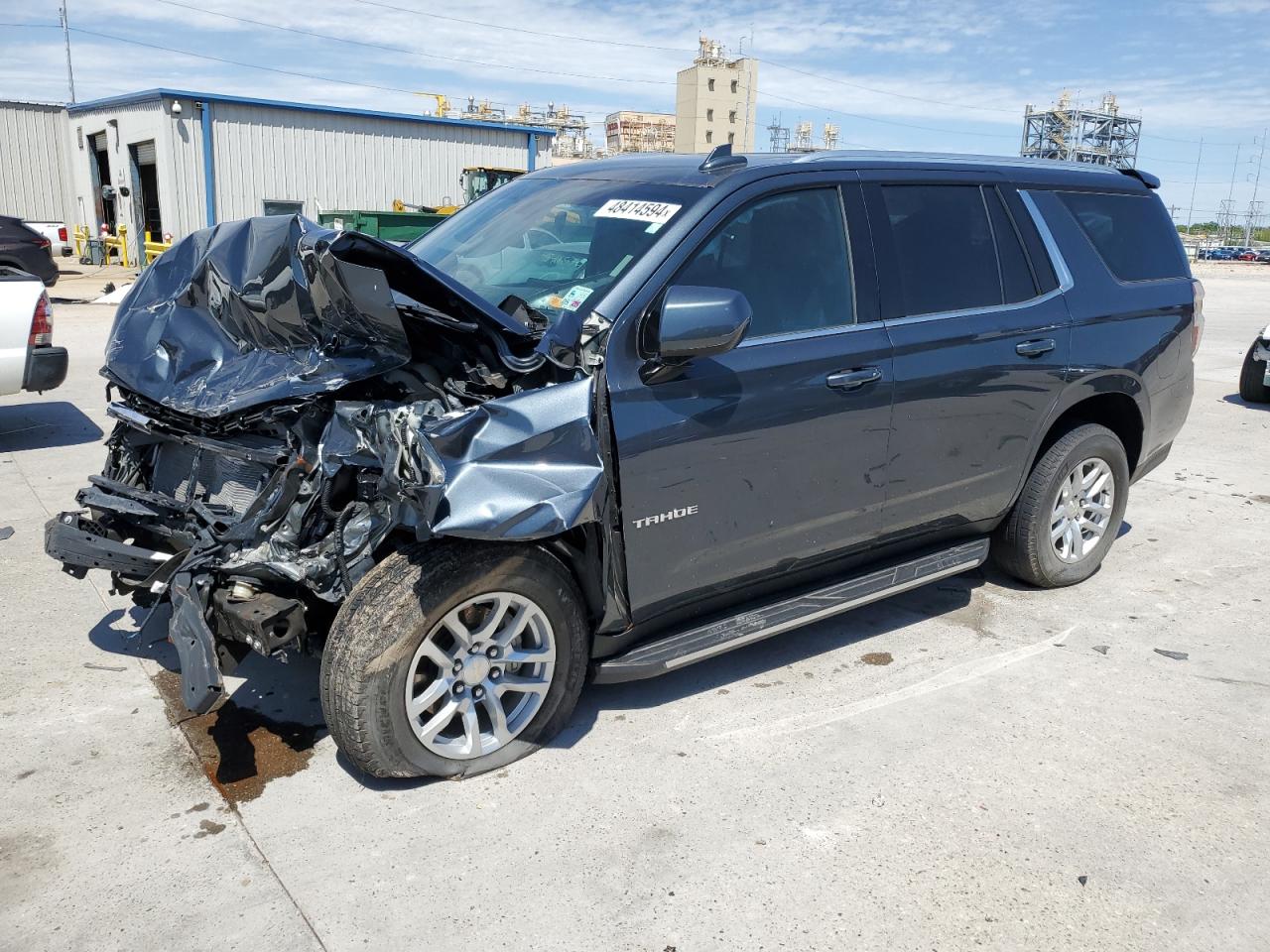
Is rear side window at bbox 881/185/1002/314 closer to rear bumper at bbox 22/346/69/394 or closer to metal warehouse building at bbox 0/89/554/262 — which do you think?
rear bumper at bbox 22/346/69/394

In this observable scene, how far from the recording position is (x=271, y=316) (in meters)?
3.48

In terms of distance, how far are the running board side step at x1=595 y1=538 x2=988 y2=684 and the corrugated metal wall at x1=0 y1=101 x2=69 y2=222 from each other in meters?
34.6

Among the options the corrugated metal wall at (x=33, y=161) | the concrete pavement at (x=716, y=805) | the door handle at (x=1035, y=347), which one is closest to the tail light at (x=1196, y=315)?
the door handle at (x=1035, y=347)

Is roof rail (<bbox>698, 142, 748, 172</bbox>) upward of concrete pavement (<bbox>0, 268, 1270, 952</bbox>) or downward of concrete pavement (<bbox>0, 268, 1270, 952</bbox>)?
upward

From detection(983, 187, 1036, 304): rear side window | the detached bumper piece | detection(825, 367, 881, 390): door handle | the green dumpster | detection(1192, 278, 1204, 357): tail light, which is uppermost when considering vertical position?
the green dumpster

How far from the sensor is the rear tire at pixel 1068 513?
4.79m

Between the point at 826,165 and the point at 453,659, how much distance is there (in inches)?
91.8

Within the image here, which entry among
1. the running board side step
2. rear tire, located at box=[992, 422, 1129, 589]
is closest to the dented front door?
the running board side step

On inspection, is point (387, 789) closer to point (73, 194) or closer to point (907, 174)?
point (907, 174)

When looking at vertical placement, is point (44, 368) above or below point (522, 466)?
below

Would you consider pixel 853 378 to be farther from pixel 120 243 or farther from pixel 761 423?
pixel 120 243

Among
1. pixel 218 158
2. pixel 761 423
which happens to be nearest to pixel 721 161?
pixel 761 423

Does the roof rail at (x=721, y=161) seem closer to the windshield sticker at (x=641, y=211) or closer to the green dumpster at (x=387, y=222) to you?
the windshield sticker at (x=641, y=211)

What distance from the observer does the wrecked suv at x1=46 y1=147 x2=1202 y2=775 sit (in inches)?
121
